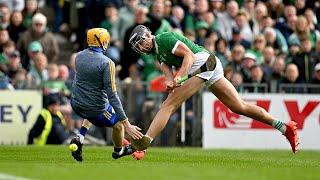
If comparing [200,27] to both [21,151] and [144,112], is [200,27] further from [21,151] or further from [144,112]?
[21,151]

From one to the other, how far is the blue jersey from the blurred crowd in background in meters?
7.42

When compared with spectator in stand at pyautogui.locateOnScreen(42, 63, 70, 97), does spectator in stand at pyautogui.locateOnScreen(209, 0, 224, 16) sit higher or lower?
higher

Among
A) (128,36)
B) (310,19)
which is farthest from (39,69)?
(310,19)

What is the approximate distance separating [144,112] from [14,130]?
114 inches

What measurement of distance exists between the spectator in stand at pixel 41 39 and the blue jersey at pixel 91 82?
9261mm

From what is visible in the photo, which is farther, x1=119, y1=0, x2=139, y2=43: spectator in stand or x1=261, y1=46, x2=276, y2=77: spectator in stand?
x1=119, y1=0, x2=139, y2=43: spectator in stand

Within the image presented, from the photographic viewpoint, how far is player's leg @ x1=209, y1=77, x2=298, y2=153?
1581cm

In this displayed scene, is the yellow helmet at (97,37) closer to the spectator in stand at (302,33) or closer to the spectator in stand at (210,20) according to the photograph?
the spectator in stand at (210,20)

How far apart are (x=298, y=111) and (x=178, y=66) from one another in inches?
313

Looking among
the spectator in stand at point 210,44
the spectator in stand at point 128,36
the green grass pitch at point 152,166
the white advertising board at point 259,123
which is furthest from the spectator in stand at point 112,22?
the green grass pitch at point 152,166

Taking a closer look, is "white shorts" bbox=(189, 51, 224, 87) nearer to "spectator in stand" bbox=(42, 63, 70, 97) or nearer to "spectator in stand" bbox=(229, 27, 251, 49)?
"spectator in stand" bbox=(42, 63, 70, 97)

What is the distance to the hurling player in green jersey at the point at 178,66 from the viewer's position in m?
15.2

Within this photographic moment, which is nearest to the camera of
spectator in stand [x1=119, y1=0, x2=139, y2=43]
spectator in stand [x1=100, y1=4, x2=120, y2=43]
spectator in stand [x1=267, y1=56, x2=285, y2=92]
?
spectator in stand [x1=267, y1=56, x2=285, y2=92]

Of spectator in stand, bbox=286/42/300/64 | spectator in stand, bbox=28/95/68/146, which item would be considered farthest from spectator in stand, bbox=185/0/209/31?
spectator in stand, bbox=28/95/68/146
